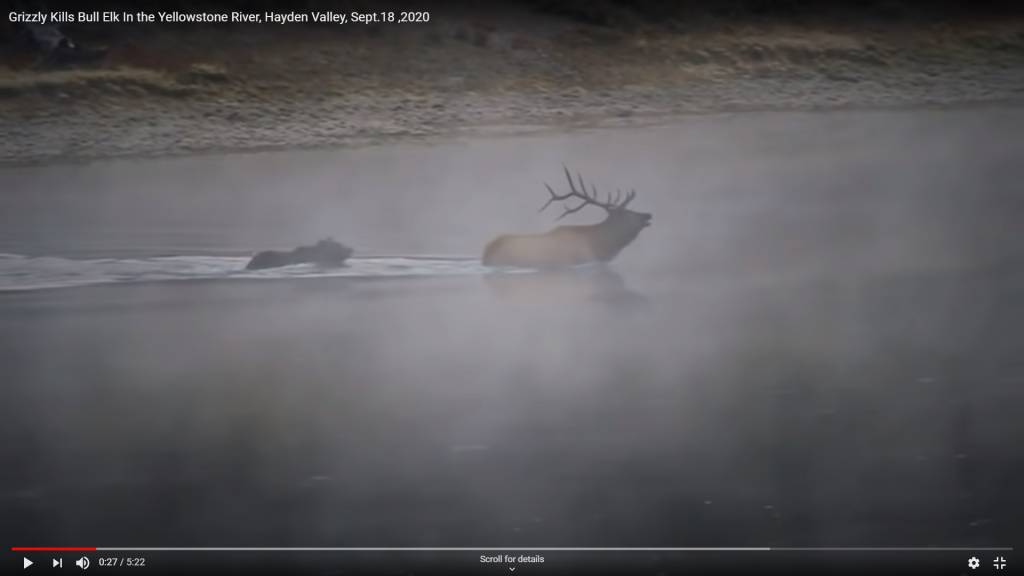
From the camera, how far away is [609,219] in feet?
11.7

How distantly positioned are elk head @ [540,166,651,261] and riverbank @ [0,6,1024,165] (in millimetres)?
173

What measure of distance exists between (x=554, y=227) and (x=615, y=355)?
36 centimetres

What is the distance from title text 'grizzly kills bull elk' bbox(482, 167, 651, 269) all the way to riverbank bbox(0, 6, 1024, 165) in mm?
189

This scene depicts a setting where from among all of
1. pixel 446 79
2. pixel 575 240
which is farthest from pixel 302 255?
pixel 575 240

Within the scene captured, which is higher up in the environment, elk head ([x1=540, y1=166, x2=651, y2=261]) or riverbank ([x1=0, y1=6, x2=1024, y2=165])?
riverbank ([x1=0, y1=6, x2=1024, y2=165])

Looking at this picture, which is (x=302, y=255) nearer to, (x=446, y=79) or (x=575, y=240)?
(x=446, y=79)

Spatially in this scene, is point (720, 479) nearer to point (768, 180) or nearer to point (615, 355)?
point (615, 355)

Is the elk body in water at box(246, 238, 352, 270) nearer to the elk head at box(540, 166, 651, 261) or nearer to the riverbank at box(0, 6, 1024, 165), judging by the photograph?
the riverbank at box(0, 6, 1024, 165)

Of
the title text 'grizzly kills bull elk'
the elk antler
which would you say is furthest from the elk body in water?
the elk antler

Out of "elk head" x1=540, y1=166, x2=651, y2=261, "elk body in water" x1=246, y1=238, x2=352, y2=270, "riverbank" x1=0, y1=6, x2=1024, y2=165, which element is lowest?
"elk body in water" x1=246, y1=238, x2=352, y2=270

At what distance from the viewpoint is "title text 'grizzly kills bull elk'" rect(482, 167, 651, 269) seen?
11.7 ft

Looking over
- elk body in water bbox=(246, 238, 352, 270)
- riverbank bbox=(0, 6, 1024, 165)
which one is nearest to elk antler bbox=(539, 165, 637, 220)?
riverbank bbox=(0, 6, 1024, 165)

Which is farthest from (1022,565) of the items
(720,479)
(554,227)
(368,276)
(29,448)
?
(29,448)

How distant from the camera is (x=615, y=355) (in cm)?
347
